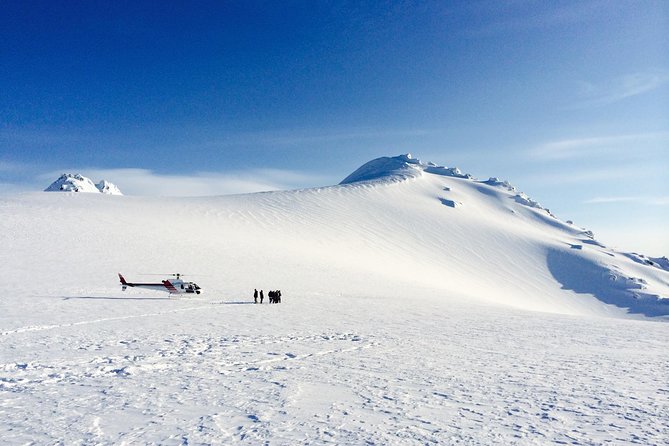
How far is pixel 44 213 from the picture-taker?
4788cm

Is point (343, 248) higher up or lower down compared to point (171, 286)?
higher up

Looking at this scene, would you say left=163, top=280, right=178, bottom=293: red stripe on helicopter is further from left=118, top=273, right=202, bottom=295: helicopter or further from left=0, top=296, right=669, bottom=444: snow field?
left=0, top=296, right=669, bottom=444: snow field

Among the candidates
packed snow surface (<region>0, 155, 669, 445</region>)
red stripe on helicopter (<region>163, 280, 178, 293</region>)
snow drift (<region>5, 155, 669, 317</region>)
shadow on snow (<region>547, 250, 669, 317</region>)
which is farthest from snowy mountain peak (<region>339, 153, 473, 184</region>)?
red stripe on helicopter (<region>163, 280, 178, 293</region>)

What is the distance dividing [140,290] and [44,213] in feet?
89.9

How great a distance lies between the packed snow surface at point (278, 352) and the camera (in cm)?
790

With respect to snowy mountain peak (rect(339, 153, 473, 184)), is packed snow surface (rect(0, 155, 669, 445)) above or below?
below

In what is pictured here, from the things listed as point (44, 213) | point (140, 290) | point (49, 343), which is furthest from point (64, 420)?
point (44, 213)

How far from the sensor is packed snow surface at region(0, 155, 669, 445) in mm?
7898

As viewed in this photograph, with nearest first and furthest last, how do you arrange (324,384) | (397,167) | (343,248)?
1. (324,384)
2. (343,248)
3. (397,167)

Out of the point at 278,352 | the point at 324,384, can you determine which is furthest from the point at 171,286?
the point at 324,384

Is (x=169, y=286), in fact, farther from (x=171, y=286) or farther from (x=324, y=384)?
(x=324, y=384)

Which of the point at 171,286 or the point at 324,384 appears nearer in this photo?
the point at 324,384

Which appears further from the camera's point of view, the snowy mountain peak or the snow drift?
the snowy mountain peak

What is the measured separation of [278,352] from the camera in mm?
Result: 13664
